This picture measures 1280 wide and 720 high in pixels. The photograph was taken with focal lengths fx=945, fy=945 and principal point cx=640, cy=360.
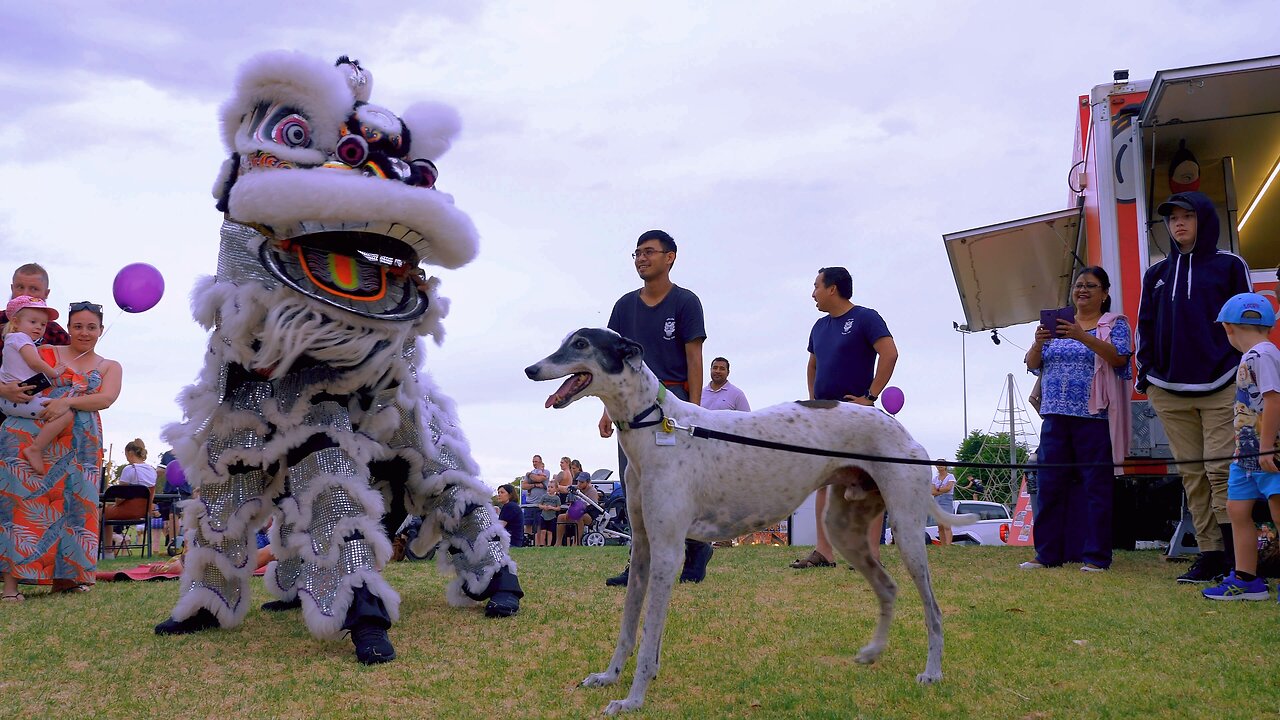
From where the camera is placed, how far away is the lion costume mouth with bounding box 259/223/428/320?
14.7 ft

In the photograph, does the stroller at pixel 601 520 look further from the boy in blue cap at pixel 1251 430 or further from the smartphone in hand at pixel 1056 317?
the boy in blue cap at pixel 1251 430

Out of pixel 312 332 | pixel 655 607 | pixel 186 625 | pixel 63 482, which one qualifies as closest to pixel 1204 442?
pixel 655 607

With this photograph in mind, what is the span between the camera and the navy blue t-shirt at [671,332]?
6297mm

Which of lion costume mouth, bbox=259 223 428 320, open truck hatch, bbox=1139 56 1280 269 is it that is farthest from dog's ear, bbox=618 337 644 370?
open truck hatch, bbox=1139 56 1280 269

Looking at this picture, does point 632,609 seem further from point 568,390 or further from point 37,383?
point 37,383

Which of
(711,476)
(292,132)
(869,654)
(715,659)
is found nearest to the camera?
(711,476)

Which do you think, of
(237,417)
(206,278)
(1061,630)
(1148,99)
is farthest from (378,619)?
(1148,99)

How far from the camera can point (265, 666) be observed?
421 cm

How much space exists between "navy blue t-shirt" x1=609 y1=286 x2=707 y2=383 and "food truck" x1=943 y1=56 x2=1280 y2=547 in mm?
3312

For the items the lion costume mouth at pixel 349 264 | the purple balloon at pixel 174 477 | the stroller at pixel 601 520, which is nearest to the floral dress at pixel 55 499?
the lion costume mouth at pixel 349 264

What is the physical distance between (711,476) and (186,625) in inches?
118

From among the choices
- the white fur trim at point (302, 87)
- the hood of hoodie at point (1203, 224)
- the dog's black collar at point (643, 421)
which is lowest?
the dog's black collar at point (643, 421)

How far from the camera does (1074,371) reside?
7.15 m

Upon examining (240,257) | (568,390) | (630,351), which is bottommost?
(568,390)
